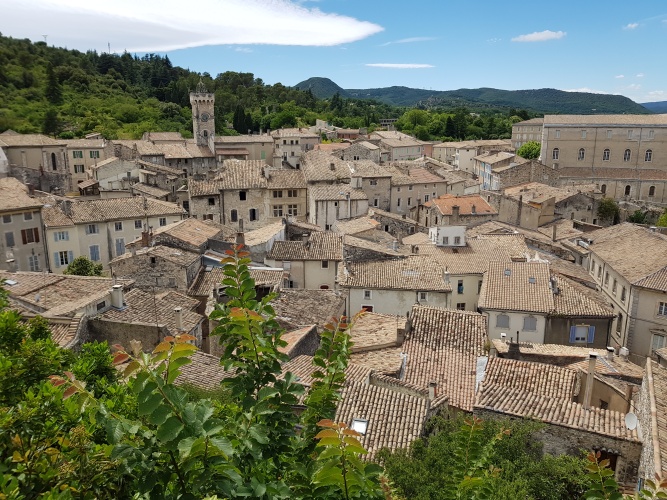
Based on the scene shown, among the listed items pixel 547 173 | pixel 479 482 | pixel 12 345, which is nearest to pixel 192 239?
pixel 12 345

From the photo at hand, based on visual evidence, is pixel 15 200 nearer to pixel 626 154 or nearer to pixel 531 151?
pixel 626 154

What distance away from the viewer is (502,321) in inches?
1056

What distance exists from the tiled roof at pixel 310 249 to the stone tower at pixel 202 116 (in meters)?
50.8

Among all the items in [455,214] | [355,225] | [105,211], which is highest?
[105,211]

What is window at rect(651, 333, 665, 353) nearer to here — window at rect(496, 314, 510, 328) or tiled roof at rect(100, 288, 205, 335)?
window at rect(496, 314, 510, 328)

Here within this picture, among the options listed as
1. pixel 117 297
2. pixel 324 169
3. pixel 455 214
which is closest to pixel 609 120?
pixel 455 214

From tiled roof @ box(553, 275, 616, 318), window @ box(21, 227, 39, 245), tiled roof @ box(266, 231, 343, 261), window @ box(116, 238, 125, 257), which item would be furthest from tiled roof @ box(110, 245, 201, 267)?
tiled roof @ box(553, 275, 616, 318)

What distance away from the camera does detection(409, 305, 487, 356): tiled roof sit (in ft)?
68.7

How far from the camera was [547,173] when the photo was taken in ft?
223

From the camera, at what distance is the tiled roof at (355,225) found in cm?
3971

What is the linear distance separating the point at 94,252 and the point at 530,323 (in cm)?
3170

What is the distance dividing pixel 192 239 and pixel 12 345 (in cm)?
2273

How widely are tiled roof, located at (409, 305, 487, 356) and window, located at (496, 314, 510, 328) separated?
16.7 feet

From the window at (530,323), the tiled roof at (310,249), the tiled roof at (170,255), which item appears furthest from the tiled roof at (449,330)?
the tiled roof at (170,255)
